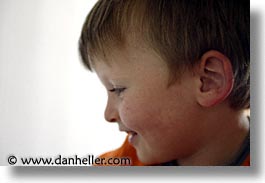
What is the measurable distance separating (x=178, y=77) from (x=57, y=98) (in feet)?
1.19

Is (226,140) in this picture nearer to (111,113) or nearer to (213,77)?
(213,77)

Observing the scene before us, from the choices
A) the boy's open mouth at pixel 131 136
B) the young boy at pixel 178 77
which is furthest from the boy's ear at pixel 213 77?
the boy's open mouth at pixel 131 136

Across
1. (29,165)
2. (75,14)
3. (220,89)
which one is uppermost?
(75,14)

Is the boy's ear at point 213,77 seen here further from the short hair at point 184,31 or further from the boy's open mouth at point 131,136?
the boy's open mouth at point 131,136

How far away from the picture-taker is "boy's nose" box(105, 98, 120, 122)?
1.30 metres

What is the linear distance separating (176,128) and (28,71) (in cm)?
47

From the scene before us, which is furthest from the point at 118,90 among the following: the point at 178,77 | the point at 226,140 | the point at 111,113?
the point at 226,140

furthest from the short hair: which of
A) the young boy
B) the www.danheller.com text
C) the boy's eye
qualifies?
the www.danheller.com text

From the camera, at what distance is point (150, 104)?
4.22 feet

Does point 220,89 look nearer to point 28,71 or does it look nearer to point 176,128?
point 176,128

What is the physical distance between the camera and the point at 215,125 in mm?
1287

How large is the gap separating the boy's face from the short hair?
0.11 ft

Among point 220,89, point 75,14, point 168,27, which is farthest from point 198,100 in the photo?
point 75,14

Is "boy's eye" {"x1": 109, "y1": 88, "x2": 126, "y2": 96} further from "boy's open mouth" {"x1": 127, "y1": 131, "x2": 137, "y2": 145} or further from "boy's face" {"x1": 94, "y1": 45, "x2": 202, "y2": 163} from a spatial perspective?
"boy's open mouth" {"x1": 127, "y1": 131, "x2": 137, "y2": 145}
